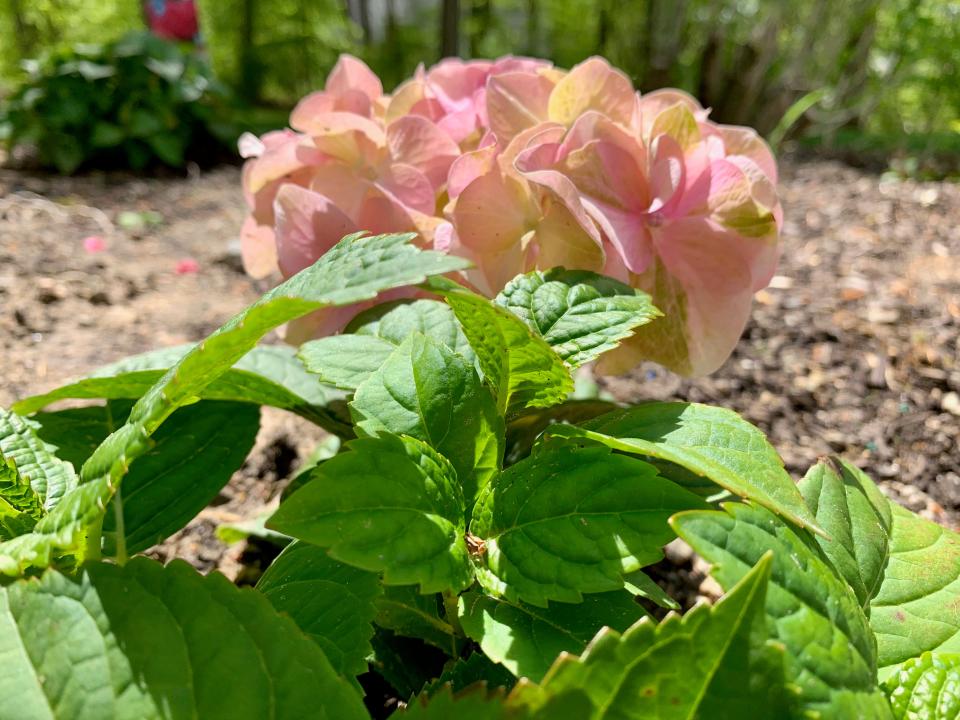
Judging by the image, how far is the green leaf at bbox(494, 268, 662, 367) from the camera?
0.67 metres

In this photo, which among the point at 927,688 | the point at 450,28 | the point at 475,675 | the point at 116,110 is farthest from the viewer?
the point at 450,28

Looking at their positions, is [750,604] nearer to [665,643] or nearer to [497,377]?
[665,643]

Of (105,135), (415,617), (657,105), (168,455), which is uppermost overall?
(657,105)

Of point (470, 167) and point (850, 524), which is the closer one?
point (850, 524)

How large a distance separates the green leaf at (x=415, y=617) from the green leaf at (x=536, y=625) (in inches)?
5.1

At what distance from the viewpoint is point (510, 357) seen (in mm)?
648

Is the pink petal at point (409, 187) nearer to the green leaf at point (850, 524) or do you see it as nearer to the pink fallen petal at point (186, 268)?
the green leaf at point (850, 524)

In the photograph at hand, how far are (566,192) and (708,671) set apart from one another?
1.59ft

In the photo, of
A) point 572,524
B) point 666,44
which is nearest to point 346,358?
point 572,524

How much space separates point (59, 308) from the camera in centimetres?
210

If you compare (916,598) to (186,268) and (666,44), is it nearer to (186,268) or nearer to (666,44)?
(186,268)

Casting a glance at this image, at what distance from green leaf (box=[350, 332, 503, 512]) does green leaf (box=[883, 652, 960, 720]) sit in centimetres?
34

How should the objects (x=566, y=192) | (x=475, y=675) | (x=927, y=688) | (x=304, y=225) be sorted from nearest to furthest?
(x=927, y=688)
(x=475, y=675)
(x=566, y=192)
(x=304, y=225)

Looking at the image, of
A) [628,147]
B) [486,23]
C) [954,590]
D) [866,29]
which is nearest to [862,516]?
[954,590]
